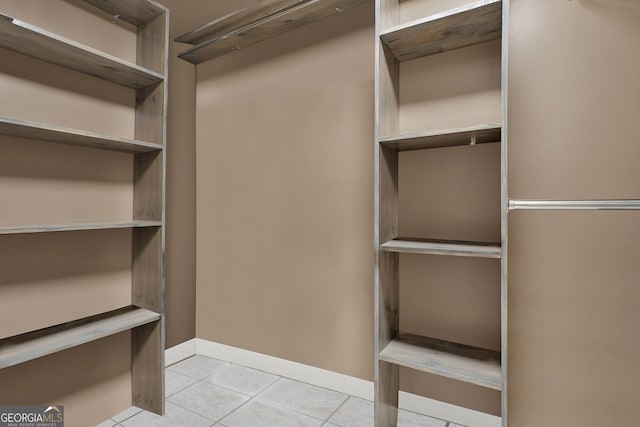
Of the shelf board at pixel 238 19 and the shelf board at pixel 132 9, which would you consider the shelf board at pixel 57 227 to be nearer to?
the shelf board at pixel 132 9

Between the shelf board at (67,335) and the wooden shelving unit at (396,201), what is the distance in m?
1.28

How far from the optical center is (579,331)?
4.93 ft

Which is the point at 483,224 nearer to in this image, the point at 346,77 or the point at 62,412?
the point at 346,77

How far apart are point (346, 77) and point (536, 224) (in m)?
1.30

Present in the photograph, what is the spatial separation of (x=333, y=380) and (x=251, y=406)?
50 cm

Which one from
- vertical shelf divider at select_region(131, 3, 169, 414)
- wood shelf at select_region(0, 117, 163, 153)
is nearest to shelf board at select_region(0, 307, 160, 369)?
vertical shelf divider at select_region(131, 3, 169, 414)

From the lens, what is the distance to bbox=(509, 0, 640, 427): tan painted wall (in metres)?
1.43

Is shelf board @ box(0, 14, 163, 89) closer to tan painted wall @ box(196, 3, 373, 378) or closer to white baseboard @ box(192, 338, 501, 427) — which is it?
tan painted wall @ box(196, 3, 373, 378)

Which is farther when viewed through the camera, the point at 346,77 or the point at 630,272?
the point at 346,77

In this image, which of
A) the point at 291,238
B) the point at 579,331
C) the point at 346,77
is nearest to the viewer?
the point at 579,331

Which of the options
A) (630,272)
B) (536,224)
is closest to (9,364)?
(536,224)

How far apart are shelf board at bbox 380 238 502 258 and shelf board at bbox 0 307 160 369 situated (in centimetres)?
138

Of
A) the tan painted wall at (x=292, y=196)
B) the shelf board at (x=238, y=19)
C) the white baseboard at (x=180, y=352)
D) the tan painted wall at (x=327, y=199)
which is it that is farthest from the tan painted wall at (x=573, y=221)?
the white baseboard at (x=180, y=352)

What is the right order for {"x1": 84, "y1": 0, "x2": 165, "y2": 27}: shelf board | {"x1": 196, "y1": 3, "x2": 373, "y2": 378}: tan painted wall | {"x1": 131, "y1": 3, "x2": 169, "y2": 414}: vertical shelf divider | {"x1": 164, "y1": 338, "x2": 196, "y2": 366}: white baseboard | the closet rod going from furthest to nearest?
{"x1": 164, "y1": 338, "x2": 196, "y2": 366}: white baseboard
{"x1": 196, "y1": 3, "x2": 373, "y2": 378}: tan painted wall
{"x1": 131, "y1": 3, "x2": 169, "y2": 414}: vertical shelf divider
{"x1": 84, "y1": 0, "x2": 165, "y2": 27}: shelf board
the closet rod
